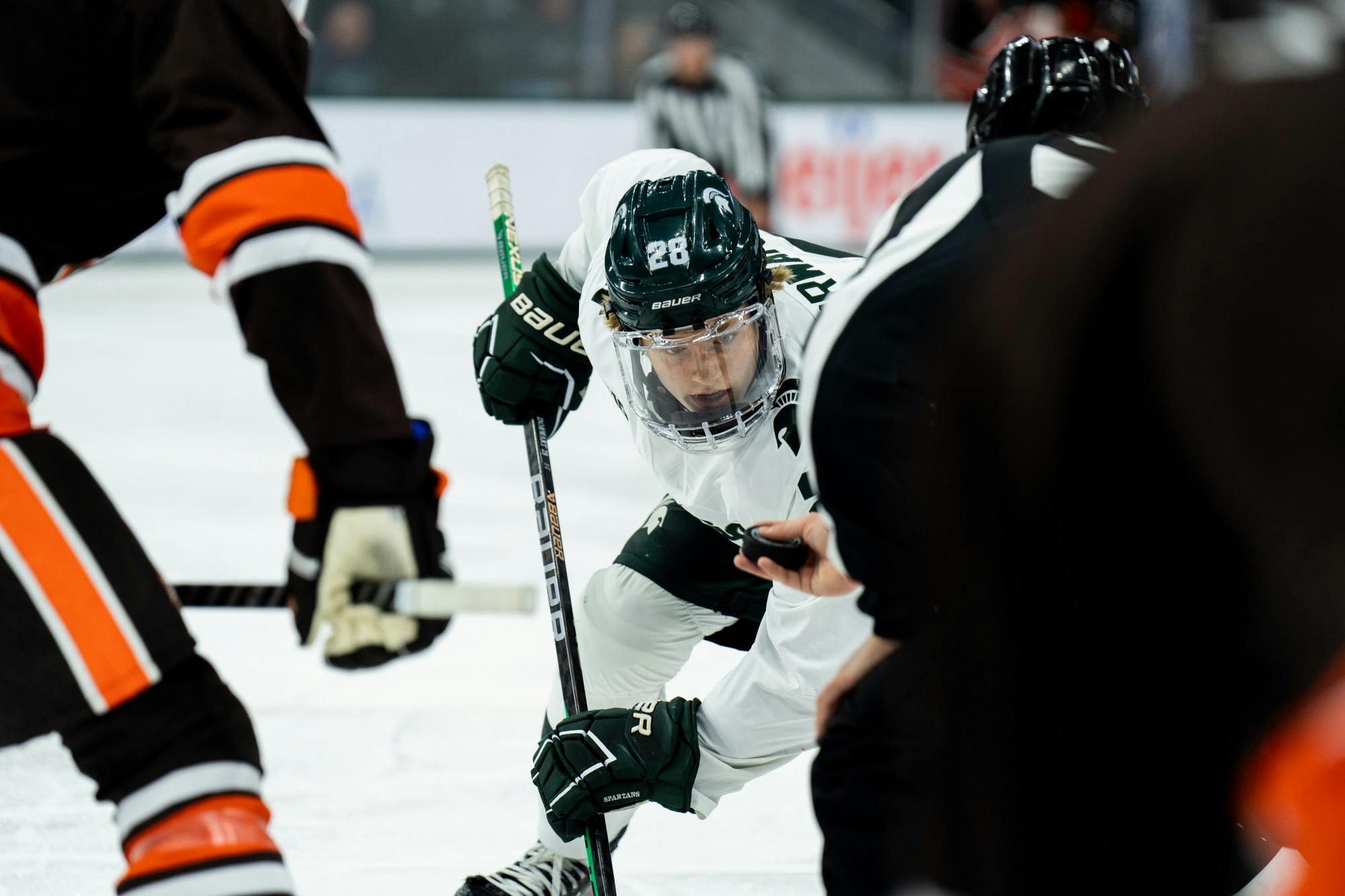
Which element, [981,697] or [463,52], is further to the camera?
[463,52]

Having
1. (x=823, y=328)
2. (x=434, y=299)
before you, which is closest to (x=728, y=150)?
(x=434, y=299)

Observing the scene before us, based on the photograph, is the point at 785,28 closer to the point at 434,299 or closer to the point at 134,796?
the point at 434,299

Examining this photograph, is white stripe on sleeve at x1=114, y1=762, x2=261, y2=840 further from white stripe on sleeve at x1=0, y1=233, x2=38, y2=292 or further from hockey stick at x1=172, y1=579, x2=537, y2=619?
white stripe on sleeve at x1=0, y1=233, x2=38, y2=292

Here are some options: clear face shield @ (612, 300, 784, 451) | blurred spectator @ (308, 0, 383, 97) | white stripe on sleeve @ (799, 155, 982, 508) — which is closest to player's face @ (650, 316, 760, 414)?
clear face shield @ (612, 300, 784, 451)

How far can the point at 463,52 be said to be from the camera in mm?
8188

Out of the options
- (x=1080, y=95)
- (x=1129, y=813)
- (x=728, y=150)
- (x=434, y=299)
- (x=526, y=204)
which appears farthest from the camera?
(x=526, y=204)

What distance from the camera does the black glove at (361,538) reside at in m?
1.19

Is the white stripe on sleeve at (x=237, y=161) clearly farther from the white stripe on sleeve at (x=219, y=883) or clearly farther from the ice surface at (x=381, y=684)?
the ice surface at (x=381, y=684)

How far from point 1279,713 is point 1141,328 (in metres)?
0.17

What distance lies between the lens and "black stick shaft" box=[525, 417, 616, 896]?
1764mm

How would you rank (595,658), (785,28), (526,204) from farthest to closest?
(785,28) < (526,204) < (595,658)

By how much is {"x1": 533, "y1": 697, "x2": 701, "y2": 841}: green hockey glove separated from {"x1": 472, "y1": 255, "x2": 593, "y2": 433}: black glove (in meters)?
0.55

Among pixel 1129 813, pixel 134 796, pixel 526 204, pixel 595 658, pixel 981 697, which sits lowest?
pixel 526 204

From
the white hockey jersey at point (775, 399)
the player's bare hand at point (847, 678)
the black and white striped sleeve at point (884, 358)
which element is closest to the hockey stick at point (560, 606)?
the white hockey jersey at point (775, 399)
